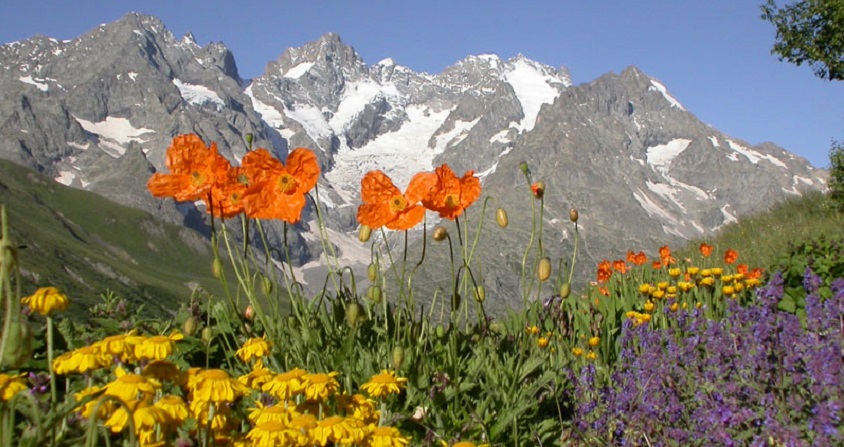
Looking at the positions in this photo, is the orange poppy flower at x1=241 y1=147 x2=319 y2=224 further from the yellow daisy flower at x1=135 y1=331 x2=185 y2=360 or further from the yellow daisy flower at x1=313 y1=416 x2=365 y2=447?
the yellow daisy flower at x1=313 y1=416 x2=365 y2=447

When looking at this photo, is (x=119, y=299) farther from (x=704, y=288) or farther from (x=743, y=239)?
(x=743, y=239)

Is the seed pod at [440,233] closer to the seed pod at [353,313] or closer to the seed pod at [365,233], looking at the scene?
the seed pod at [365,233]

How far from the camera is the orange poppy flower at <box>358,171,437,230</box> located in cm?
443

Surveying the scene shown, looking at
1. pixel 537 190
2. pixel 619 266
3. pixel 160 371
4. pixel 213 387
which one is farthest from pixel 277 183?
pixel 619 266

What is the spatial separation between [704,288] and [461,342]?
8.41 ft

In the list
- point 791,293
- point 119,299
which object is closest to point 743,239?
point 791,293

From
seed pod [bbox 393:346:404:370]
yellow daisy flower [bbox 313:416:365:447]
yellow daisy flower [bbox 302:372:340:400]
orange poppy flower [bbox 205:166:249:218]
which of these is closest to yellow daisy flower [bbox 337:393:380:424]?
yellow daisy flower [bbox 302:372:340:400]

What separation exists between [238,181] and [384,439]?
7.40 feet

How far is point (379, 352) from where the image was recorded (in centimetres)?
458

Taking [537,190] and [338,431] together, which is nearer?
[338,431]

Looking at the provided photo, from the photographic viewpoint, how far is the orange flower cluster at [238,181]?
420 cm

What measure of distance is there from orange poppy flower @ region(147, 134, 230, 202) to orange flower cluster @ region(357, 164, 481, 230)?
806 millimetres

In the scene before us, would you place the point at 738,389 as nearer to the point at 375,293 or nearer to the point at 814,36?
the point at 375,293

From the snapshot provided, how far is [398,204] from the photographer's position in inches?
176
